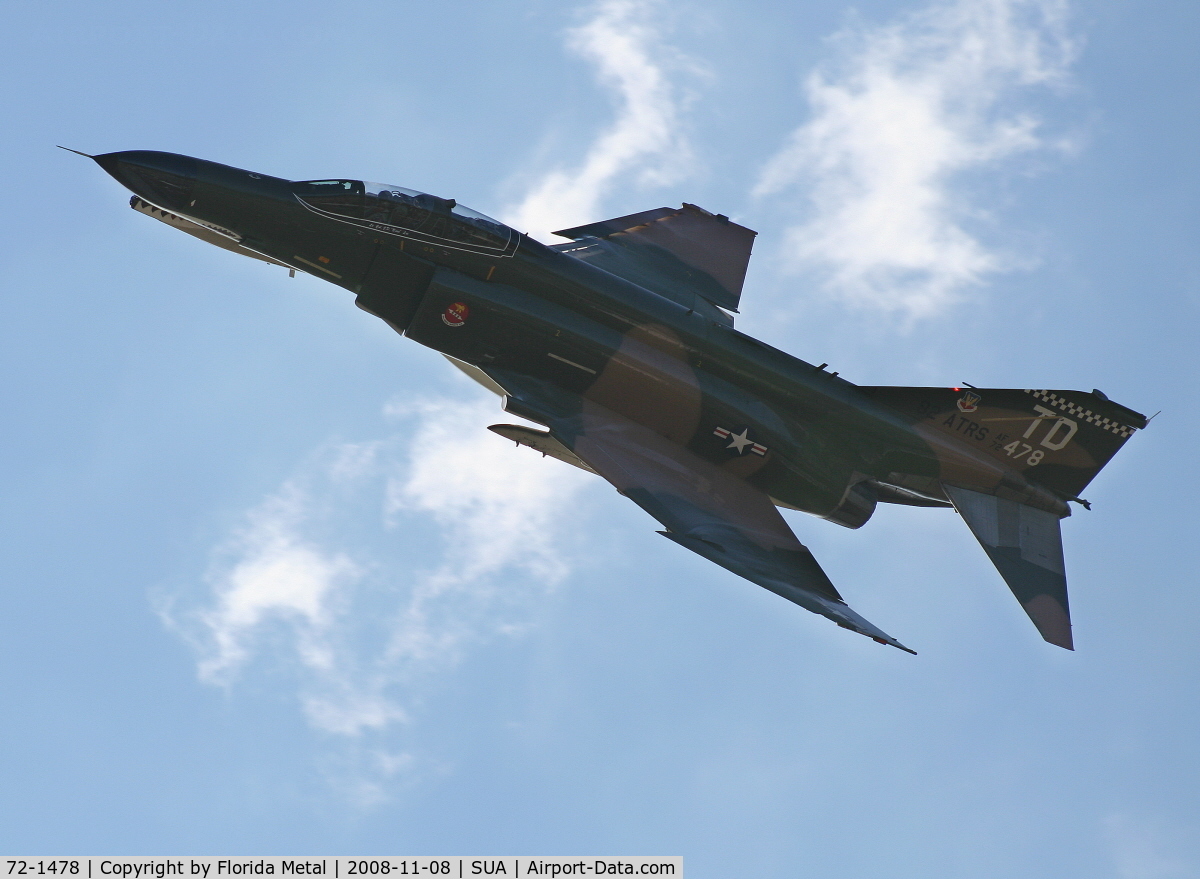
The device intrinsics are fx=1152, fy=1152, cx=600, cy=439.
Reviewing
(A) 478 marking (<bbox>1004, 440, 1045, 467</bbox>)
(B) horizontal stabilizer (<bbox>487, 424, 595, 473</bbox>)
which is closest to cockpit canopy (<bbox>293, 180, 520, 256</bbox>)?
(B) horizontal stabilizer (<bbox>487, 424, 595, 473</bbox>)

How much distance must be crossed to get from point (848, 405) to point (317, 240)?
10.9m

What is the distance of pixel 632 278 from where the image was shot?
81.3 feet

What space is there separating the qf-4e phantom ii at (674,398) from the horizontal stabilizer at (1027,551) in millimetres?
36

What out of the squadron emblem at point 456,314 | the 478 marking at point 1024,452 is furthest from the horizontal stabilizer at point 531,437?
the 478 marking at point 1024,452

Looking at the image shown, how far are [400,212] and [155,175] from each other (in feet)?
13.9

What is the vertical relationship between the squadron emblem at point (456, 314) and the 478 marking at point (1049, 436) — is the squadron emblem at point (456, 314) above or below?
above

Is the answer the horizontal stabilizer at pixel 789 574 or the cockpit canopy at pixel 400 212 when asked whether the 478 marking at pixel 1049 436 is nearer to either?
the horizontal stabilizer at pixel 789 574

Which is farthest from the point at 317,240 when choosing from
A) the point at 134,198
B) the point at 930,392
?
the point at 930,392

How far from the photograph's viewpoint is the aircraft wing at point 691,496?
806 inches

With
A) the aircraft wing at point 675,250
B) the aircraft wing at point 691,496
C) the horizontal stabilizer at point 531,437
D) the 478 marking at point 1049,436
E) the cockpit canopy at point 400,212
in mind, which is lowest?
the aircraft wing at point 691,496

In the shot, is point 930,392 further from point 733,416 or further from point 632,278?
point 632,278

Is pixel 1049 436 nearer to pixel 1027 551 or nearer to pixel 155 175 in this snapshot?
pixel 1027 551

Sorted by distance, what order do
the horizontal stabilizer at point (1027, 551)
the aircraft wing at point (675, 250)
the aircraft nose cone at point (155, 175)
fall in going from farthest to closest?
1. the aircraft wing at point (675, 250)
2. the horizontal stabilizer at point (1027, 551)
3. the aircraft nose cone at point (155, 175)

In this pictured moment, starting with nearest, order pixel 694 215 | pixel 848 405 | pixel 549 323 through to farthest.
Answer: pixel 549 323
pixel 848 405
pixel 694 215
